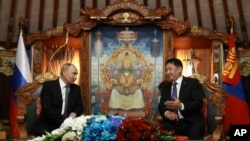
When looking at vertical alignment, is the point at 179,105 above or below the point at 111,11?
below

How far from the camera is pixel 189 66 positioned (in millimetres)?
7945

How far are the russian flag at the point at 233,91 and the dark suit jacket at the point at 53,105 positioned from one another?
2263 millimetres

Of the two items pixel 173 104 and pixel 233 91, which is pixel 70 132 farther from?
pixel 233 91

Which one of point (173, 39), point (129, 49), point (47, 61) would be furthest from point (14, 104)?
point (173, 39)

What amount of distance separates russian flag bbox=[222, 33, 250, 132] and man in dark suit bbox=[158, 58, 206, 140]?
168cm

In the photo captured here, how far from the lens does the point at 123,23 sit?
7656 millimetres

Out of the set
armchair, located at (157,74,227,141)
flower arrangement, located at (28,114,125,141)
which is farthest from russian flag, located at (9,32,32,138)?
flower arrangement, located at (28,114,125,141)

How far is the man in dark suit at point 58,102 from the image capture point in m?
5.74

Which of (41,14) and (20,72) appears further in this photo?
(41,14)

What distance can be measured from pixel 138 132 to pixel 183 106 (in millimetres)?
1970


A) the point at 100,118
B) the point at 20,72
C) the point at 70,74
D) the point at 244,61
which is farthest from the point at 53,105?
the point at 244,61

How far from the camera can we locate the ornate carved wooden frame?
7.56m

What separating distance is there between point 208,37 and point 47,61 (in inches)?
80.3

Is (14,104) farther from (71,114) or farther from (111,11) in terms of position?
(71,114)
